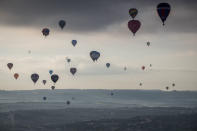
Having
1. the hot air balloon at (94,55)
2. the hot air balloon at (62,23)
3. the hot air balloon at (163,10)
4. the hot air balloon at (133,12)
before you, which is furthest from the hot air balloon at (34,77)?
the hot air balloon at (163,10)

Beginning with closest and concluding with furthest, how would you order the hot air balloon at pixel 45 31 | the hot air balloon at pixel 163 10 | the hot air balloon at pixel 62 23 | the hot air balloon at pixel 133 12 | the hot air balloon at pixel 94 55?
the hot air balloon at pixel 163 10 < the hot air balloon at pixel 133 12 < the hot air balloon at pixel 62 23 < the hot air balloon at pixel 94 55 < the hot air balloon at pixel 45 31

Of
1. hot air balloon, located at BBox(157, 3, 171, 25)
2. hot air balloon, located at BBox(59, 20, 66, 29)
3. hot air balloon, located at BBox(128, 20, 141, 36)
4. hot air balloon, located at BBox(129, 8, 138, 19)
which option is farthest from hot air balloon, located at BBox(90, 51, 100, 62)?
hot air balloon, located at BBox(157, 3, 171, 25)

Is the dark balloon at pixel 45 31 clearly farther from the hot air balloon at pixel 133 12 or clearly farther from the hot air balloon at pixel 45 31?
the hot air balloon at pixel 133 12

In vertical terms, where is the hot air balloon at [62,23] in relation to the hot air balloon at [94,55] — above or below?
Answer: above

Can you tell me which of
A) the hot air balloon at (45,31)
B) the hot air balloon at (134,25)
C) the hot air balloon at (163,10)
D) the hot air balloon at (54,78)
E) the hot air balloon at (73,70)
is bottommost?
the hot air balloon at (54,78)

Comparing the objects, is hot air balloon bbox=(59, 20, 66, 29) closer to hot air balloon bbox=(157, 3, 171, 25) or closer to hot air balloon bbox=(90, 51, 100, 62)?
hot air balloon bbox=(90, 51, 100, 62)

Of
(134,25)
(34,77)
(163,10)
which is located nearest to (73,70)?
(34,77)
